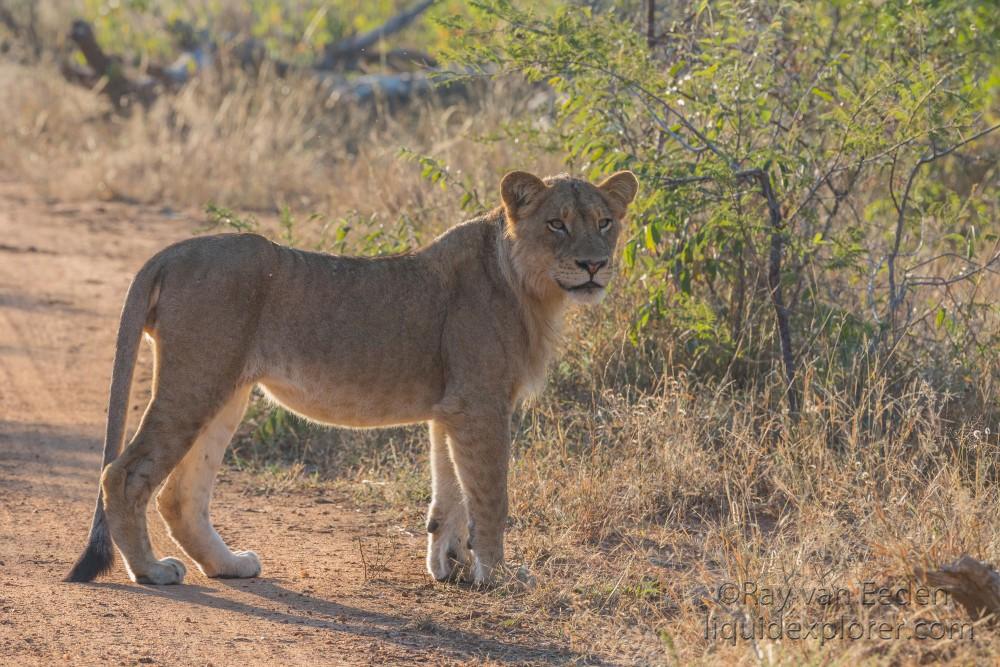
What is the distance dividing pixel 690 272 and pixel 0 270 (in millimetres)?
5365

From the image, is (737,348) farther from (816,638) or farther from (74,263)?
(74,263)

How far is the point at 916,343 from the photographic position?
247 inches

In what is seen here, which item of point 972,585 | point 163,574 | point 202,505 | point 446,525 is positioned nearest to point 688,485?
point 446,525

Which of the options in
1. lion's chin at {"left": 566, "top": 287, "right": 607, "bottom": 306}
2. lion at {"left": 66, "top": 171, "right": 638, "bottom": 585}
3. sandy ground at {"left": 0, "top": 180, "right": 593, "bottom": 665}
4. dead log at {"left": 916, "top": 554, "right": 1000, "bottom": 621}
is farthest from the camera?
lion's chin at {"left": 566, "top": 287, "right": 607, "bottom": 306}

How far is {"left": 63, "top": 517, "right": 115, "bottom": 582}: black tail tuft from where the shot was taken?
4445mm

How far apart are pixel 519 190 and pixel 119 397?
1521mm

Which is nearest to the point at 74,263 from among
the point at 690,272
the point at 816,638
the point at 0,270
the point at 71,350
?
the point at 0,270

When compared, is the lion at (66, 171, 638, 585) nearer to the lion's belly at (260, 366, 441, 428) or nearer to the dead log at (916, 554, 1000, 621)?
the lion's belly at (260, 366, 441, 428)

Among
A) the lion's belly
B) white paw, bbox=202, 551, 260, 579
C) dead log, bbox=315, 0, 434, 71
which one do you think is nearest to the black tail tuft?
white paw, bbox=202, 551, 260, 579

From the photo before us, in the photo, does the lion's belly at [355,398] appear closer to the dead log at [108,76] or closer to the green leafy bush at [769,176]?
the green leafy bush at [769,176]

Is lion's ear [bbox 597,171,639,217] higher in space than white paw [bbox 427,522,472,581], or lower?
higher

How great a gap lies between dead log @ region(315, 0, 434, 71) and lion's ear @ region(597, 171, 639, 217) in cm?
998

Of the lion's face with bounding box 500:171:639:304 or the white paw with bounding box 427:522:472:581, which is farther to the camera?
the white paw with bounding box 427:522:472:581

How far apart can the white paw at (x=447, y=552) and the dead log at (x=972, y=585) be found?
5.60 ft
